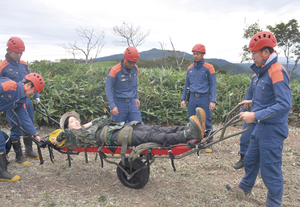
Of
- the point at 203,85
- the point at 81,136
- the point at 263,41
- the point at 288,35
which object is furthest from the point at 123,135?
the point at 288,35

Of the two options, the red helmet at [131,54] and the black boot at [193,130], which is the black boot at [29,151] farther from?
the black boot at [193,130]

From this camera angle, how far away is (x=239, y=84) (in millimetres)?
7859

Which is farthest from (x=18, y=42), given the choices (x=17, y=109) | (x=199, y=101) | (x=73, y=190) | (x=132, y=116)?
(x=199, y=101)

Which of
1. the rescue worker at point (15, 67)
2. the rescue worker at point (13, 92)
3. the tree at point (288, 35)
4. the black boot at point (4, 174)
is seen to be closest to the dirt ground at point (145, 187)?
the black boot at point (4, 174)

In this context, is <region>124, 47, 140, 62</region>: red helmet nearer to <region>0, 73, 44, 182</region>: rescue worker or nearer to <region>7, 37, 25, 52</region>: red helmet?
<region>0, 73, 44, 182</region>: rescue worker

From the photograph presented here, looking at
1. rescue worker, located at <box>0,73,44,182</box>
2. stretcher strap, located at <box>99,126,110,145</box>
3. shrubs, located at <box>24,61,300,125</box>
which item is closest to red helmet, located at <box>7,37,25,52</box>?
rescue worker, located at <box>0,73,44,182</box>

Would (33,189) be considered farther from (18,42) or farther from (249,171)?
(249,171)

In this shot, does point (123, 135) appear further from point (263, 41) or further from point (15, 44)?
point (15, 44)

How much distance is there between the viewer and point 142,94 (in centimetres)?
717

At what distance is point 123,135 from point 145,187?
1065 mm

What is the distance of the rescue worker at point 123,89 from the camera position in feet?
15.2

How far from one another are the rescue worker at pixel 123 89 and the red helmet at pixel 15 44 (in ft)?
6.02

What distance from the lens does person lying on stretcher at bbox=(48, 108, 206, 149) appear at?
9.97 feet

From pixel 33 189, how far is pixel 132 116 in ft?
7.45
